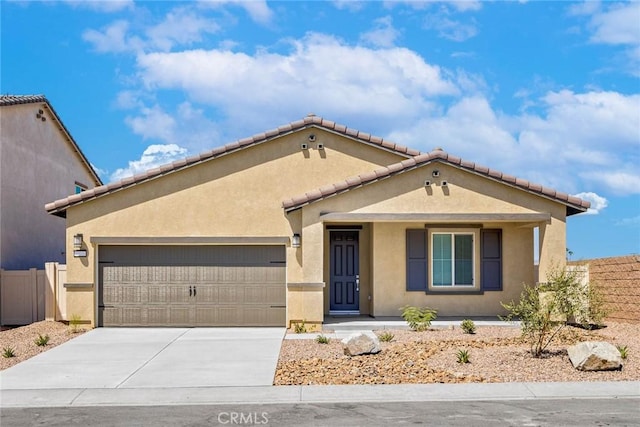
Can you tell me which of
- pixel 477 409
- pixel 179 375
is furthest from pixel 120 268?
pixel 477 409

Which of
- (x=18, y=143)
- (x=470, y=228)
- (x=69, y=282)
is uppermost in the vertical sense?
(x=18, y=143)

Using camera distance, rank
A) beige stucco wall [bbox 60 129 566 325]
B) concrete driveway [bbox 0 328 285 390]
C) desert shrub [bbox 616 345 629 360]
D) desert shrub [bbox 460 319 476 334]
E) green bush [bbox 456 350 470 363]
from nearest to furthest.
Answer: concrete driveway [bbox 0 328 285 390] < green bush [bbox 456 350 470 363] < desert shrub [bbox 616 345 629 360] < desert shrub [bbox 460 319 476 334] < beige stucco wall [bbox 60 129 566 325]

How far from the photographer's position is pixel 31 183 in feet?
75.8

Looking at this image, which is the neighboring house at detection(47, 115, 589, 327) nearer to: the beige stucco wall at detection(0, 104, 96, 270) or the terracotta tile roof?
the beige stucco wall at detection(0, 104, 96, 270)

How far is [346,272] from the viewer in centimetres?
1905

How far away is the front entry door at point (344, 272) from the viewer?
749 inches

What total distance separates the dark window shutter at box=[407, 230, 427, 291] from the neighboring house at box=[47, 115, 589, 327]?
0.04m

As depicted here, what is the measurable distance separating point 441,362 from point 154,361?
17.6 ft

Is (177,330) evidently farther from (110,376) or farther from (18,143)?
(18,143)

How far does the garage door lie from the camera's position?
58.6 ft

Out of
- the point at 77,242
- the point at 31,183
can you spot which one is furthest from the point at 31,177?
the point at 77,242

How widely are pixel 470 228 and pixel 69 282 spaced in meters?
10.7
